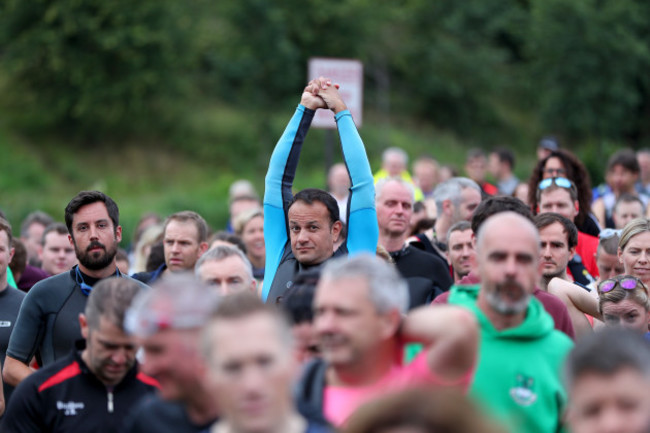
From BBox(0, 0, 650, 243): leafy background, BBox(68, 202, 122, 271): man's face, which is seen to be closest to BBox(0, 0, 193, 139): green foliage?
BBox(0, 0, 650, 243): leafy background

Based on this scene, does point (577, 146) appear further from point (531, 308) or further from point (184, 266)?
point (531, 308)

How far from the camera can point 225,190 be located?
28.6 meters

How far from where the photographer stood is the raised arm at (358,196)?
6309 mm

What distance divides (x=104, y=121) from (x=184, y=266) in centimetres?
2560

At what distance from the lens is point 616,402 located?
321 centimetres

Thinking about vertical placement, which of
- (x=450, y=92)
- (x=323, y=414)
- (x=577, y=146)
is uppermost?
(x=450, y=92)

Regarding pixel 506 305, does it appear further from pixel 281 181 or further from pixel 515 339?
pixel 281 181

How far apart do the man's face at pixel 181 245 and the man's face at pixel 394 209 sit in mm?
1541

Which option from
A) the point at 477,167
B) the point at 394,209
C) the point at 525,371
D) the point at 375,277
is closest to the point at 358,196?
the point at 394,209

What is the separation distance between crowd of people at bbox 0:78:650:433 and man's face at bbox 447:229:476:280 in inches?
0.9

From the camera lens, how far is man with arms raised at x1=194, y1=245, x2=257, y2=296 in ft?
20.8

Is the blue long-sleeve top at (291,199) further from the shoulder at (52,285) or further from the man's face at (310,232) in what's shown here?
the shoulder at (52,285)

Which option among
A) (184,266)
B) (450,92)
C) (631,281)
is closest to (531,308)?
(631,281)

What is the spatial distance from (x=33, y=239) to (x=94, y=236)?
5.30 m
